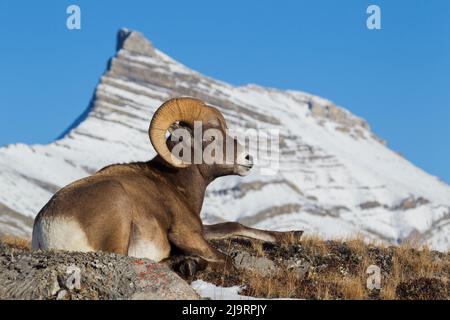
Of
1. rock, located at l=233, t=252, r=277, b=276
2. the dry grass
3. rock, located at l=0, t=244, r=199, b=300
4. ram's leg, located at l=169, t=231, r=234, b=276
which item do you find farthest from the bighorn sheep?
rock, located at l=0, t=244, r=199, b=300

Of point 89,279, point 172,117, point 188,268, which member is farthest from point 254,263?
point 89,279

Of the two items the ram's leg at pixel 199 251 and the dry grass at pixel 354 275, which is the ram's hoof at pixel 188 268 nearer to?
the ram's leg at pixel 199 251

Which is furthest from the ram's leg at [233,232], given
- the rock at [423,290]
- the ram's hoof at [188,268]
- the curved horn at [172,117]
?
the rock at [423,290]

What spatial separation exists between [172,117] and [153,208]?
237cm

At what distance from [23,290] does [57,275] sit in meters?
0.45

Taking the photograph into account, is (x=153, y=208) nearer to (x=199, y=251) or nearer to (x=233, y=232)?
(x=199, y=251)

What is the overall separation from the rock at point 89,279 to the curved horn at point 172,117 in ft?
14.2

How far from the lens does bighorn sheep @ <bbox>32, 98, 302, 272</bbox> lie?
12281 mm

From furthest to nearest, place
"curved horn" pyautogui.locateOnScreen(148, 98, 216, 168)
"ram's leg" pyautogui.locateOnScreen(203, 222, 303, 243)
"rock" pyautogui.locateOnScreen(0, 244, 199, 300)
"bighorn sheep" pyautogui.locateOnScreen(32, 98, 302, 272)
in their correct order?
1. "ram's leg" pyautogui.locateOnScreen(203, 222, 303, 243)
2. "curved horn" pyautogui.locateOnScreen(148, 98, 216, 168)
3. "bighorn sheep" pyautogui.locateOnScreen(32, 98, 302, 272)
4. "rock" pyautogui.locateOnScreen(0, 244, 199, 300)

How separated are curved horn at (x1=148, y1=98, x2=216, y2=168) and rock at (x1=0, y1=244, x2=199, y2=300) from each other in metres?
4.32

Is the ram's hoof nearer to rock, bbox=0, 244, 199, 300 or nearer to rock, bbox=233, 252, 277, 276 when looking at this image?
rock, bbox=233, 252, 277, 276

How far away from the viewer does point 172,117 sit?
15312 mm

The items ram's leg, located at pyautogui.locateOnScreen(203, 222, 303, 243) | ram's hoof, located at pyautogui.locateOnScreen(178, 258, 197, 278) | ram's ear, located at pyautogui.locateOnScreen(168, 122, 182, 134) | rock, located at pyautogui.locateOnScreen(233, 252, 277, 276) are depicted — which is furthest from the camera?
ram's ear, located at pyautogui.locateOnScreen(168, 122, 182, 134)
